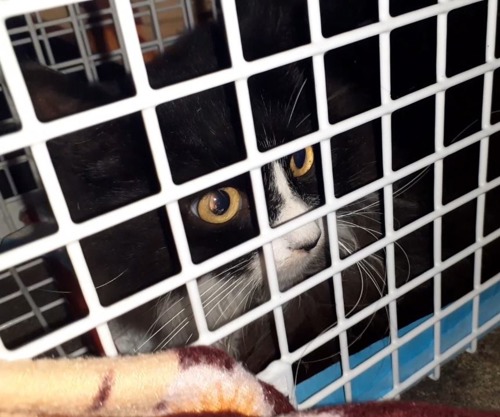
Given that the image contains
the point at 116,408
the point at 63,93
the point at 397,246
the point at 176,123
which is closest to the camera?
the point at 116,408

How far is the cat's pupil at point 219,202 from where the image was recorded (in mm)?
781

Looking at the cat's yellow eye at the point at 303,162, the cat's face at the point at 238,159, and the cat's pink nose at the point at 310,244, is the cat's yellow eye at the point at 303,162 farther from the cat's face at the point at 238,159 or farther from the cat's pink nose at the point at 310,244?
the cat's pink nose at the point at 310,244

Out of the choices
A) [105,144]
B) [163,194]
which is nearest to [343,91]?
[105,144]

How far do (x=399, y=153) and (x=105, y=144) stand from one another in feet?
1.39

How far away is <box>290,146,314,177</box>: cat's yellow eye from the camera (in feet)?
2.76

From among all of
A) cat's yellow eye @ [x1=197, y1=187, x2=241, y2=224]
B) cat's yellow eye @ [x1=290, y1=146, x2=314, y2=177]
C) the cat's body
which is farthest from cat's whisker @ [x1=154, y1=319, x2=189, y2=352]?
cat's yellow eye @ [x1=290, y1=146, x2=314, y2=177]

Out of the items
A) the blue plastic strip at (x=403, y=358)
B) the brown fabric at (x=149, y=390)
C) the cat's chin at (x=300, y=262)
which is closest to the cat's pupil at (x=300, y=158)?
the cat's chin at (x=300, y=262)

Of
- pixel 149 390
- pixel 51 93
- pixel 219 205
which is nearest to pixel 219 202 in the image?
pixel 219 205

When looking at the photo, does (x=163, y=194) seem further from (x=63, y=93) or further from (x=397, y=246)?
(x=397, y=246)

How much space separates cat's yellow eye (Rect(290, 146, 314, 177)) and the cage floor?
0.34 meters

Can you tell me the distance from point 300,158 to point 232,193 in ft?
0.43

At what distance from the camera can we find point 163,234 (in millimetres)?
820

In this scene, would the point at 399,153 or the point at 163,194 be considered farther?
the point at 399,153

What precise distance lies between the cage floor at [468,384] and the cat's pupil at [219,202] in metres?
0.35
